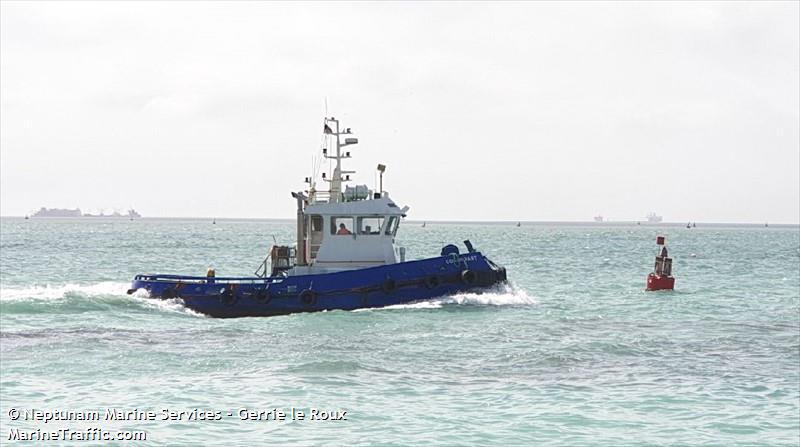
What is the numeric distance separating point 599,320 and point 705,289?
59.3 feet

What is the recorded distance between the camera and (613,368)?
19.5 metres

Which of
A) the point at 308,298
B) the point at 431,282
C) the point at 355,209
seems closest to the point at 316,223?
the point at 355,209

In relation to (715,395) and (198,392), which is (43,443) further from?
(715,395)

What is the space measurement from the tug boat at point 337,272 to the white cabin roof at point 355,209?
31 millimetres

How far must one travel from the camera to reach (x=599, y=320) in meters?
29.8

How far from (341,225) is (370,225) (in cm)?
92

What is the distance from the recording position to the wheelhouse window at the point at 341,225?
98.6ft

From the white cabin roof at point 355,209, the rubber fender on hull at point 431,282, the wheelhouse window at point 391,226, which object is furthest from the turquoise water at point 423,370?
the white cabin roof at point 355,209

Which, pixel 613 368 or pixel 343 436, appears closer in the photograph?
pixel 343 436

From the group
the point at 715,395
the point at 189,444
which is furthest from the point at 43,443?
the point at 715,395

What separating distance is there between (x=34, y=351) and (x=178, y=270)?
44664mm

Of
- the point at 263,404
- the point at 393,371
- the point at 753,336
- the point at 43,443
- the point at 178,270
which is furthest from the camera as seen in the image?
the point at 178,270

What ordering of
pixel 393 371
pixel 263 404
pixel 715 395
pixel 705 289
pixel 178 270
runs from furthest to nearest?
pixel 178 270 < pixel 705 289 < pixel 393 371 < pixel 715 395 < pixel 263 404

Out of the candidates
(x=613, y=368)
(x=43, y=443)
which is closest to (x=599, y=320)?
(x=613, y=368)
